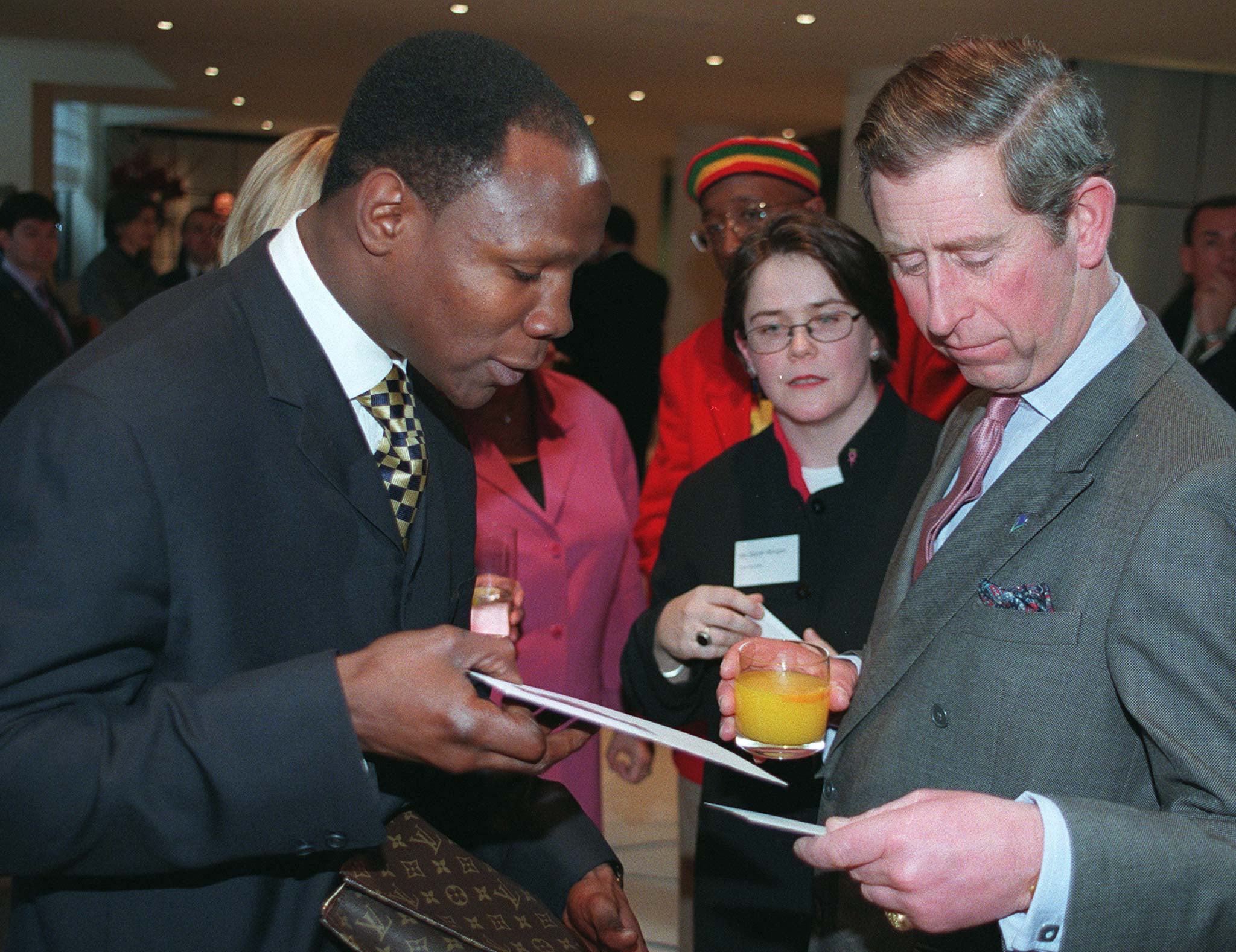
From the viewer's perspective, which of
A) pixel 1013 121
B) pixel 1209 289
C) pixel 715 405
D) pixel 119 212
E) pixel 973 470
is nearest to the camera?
pixel 1013 121

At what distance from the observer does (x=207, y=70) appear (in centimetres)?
1100

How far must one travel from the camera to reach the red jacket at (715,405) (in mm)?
2934

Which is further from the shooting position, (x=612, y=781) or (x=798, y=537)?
(x=612, y=781)

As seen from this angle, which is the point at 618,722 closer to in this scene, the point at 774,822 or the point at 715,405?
the point at 774,822

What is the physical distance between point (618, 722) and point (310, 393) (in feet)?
1.67

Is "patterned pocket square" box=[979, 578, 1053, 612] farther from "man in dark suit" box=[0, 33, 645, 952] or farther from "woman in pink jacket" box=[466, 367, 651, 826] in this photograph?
"woman in pink jacket" box=[466, 367, 651, 826]

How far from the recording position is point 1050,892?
3.59ft

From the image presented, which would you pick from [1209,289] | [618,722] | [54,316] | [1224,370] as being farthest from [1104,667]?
[54,316]

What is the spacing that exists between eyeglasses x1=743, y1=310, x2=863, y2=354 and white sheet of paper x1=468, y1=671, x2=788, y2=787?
51.6 inches

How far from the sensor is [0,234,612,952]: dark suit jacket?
0.99 meters

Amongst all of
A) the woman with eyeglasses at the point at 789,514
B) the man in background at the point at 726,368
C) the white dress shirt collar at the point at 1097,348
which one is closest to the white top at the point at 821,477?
the woman with eyeglasses at the point at 789,514

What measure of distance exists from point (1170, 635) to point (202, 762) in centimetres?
95

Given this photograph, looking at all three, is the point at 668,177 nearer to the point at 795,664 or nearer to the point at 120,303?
the point at 120,303

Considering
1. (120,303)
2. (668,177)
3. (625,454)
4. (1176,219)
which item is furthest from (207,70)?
(625,454)
